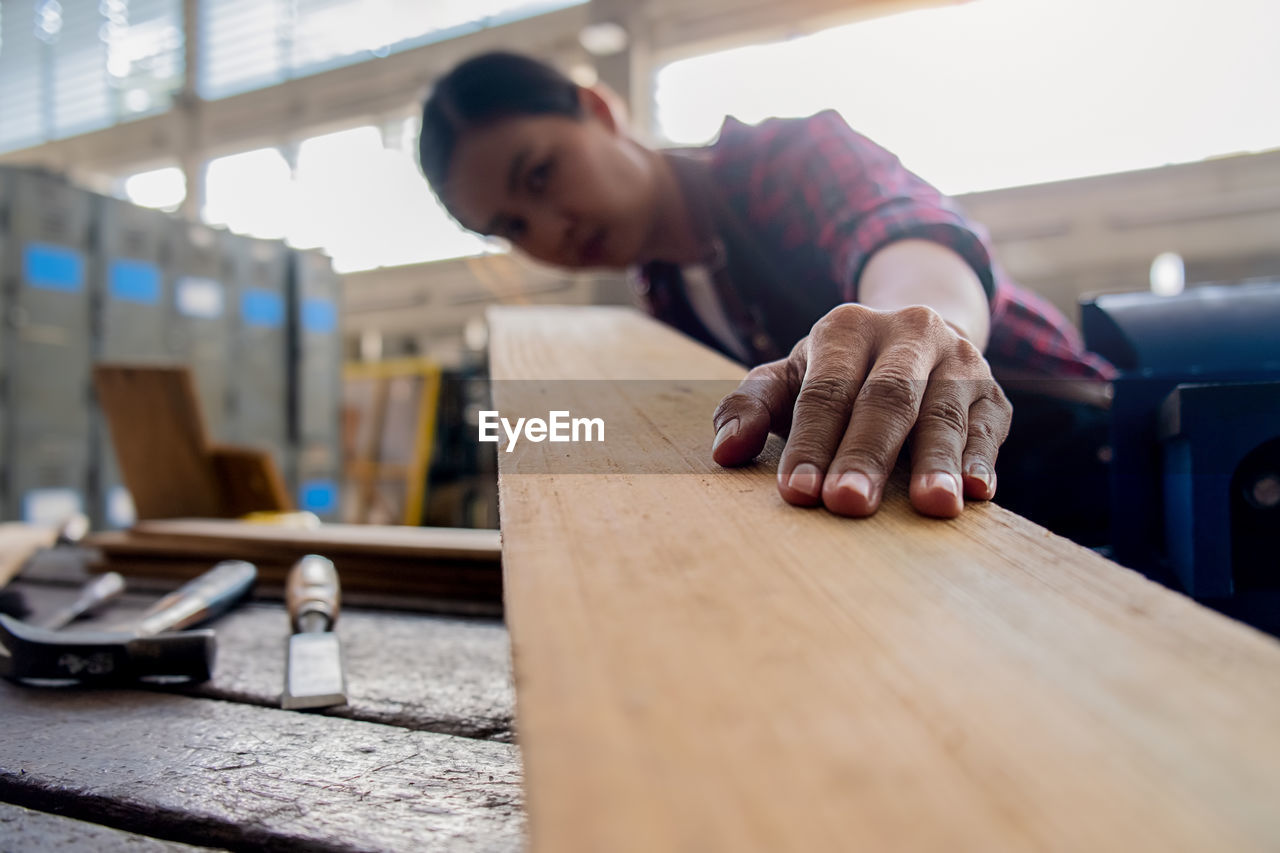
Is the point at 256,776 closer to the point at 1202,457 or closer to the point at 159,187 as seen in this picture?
the point at 1202,457

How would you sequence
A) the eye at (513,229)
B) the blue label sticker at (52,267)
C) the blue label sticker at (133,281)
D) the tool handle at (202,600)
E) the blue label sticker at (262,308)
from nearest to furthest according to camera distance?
the tool handle at (202,600) → the eye at (513,229) → the blue label sticker at (52,267) → the blue label sticker at (133,281) → the blue label sticker at (262,308)

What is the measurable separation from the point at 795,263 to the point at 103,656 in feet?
2.61

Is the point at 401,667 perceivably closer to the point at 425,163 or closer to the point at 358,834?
the point at 358,834

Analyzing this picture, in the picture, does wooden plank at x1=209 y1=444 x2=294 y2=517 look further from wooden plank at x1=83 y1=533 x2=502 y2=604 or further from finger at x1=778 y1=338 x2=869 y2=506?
finger at x1=778 y1=338 x2=869 y2=506

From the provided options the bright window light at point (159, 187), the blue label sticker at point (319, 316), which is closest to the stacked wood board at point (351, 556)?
the blue label sticker at point (319, 316)

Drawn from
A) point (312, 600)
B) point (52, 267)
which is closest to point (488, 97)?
point (312, 600)

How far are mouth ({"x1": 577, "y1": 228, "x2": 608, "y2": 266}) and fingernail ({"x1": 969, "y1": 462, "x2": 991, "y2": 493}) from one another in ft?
3.00

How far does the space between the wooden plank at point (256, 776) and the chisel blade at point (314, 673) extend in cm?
2

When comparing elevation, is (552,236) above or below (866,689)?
above

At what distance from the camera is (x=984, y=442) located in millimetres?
410

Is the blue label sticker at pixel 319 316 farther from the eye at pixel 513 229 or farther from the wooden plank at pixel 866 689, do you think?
the wooden plank at pixel 866 689

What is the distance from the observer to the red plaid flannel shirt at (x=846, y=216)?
705 mm

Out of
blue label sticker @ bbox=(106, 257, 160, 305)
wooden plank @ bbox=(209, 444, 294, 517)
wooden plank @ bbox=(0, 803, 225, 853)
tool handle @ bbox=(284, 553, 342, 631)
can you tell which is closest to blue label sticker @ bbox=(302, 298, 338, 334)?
blue label sticker @ bbox=(106, 257, 160, 305)

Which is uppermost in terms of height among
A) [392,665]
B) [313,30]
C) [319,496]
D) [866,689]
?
[313,30]
